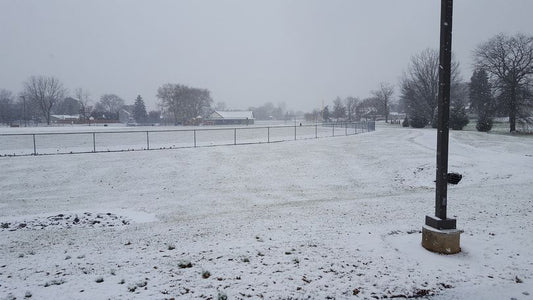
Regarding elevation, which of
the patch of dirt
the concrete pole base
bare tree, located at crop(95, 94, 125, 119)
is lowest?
the patch of dirt

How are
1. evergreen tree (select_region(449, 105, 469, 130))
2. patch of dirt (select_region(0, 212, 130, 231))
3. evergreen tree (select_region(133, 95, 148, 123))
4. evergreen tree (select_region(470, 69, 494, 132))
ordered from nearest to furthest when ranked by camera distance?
patch of dirt (select_region(0, 212, 130, 231)) → evergreen tree (select_region(470, 69, 494, 132)) → evergreen tree (select_region(449, 105, 469, 130)) → evergreen tree (select_region(133, 95, 148, 123))

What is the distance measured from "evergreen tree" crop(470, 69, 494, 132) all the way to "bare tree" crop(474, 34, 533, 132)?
2.55 meters

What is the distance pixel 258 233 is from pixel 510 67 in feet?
179

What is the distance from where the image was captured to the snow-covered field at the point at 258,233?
461 cm

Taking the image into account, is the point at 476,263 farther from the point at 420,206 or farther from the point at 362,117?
the point at 362,117

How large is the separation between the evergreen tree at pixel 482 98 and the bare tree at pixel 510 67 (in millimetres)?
2551

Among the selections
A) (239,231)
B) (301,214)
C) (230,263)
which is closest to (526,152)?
(301,214)

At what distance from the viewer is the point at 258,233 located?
284 inches

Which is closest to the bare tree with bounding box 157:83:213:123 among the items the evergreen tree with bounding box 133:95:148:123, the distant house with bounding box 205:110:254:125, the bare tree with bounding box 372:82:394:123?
the distant house with bounding box 205:110:254:125

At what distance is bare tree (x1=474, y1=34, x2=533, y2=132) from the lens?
43.9 meters

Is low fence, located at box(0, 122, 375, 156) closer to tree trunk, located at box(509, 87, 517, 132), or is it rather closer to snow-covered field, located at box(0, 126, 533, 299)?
snow-covered field, located at box(0, 126, 533, 299)

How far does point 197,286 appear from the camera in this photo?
4.55 meters

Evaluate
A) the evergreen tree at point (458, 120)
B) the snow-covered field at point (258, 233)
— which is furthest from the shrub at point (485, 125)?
the snow-covered field at point (258, 233)

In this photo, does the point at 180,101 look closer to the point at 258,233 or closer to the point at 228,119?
the point at 228,119
